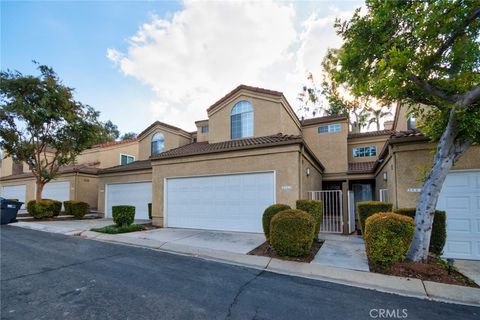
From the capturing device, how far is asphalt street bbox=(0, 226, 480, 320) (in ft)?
12.4

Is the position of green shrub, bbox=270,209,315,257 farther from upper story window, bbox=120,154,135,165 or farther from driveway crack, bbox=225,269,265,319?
upper story window, bbox=120,154,135,165

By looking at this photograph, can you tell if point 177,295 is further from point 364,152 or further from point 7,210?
point 364,152

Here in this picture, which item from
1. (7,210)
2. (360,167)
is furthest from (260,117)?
(7,210)

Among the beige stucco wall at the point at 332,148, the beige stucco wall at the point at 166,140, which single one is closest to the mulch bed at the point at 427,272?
the beige stucco wall at the point at 332,148

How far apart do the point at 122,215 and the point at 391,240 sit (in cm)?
1129

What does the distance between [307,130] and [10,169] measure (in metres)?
36.2

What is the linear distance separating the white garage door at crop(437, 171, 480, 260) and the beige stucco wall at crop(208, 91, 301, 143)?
26.9 ft

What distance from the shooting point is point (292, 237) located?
671 centimetres

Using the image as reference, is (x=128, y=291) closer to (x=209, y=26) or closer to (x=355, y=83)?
(x=355, y=83)

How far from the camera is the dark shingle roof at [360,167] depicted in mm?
16484

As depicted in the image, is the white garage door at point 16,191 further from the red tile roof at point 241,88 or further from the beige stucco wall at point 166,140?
the red tile roof at point 241,88

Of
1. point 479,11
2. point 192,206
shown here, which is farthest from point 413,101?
point 192,206

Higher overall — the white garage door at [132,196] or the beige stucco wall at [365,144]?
the beige stucco wall at [365,144]

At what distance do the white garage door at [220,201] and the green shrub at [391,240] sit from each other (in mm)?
4493
